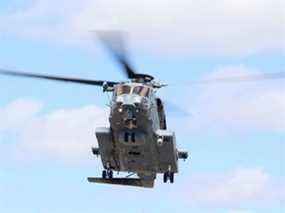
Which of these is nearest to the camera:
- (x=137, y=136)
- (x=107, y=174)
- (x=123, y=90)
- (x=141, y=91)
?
(x=123, y=90)

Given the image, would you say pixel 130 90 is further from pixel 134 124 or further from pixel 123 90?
pixel 134 124

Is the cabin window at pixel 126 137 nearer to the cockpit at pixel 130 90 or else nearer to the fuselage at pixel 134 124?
the fuselage at pixel 134 124

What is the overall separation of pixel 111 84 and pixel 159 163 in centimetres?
729

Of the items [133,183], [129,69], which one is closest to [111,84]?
[129,69]

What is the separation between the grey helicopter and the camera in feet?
356

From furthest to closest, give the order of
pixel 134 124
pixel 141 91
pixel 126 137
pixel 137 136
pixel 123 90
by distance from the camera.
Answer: pixel 141 91, pixel 137 136, pixel 126 137, pixel 123 90, pixel 134 124

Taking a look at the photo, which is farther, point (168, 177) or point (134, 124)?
point (168, 177)

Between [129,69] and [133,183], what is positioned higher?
[129,69]

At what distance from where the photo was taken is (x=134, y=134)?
4309 inches

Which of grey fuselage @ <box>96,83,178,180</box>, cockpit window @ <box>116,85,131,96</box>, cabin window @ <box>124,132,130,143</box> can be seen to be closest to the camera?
grey fuselage @ <box>96,83,178,180</box>

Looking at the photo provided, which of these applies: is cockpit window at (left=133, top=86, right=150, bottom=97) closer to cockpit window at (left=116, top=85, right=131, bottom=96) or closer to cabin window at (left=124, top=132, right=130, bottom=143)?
cockpit window at (left=116, top=85, right=131, bottom=96)

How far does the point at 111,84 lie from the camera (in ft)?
370

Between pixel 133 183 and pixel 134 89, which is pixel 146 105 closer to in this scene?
pixel 134 89

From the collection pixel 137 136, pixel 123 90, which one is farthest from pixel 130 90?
pixel 137 136
